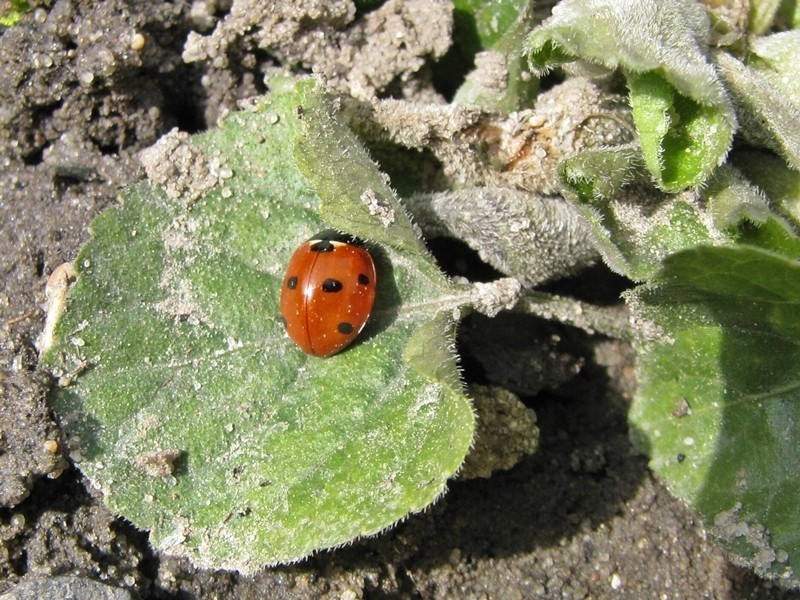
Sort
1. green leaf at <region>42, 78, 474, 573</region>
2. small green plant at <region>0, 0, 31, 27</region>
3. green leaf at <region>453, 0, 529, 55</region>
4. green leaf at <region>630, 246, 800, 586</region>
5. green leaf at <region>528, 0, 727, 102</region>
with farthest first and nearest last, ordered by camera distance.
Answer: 1. green leaf at <region>453, 0, 529, 55</region>
2. small green plant at <region>0, 0, 31, 27</region>
3. green leaf at <region>630, 246, 800, 586</region>
4. green leaf at <region>42, 78, 474, 573</region>
5. green leaf at <region>528, 0, 727, 102</region>

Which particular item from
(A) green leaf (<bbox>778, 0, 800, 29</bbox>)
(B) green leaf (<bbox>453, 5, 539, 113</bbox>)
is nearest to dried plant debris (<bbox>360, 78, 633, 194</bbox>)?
(B) green leaf (<bbox>453, 5, 539, 113</bbox>)

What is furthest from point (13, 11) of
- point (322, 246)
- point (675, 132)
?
point (675, 132)

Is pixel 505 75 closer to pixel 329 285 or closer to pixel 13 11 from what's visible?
pixel 329 285

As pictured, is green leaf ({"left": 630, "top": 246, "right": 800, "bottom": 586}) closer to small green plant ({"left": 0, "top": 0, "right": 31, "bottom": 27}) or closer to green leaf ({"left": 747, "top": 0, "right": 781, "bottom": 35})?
green leaf ({"left": 747, "top": 0, "right": 781, "bottom": 35})

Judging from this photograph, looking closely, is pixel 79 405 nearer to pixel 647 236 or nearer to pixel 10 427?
pixel 10 427

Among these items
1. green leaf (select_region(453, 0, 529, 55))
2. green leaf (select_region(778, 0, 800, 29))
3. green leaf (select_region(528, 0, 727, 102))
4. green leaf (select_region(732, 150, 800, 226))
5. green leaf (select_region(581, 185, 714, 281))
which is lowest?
green leaf (select_region(581, 185, 714, 281))

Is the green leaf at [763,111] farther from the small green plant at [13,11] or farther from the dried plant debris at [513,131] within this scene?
the small green plant at [13,11]

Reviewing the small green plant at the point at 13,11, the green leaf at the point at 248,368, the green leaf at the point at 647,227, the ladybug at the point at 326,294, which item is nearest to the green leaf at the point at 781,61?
the green leaf at the point at 647,227
